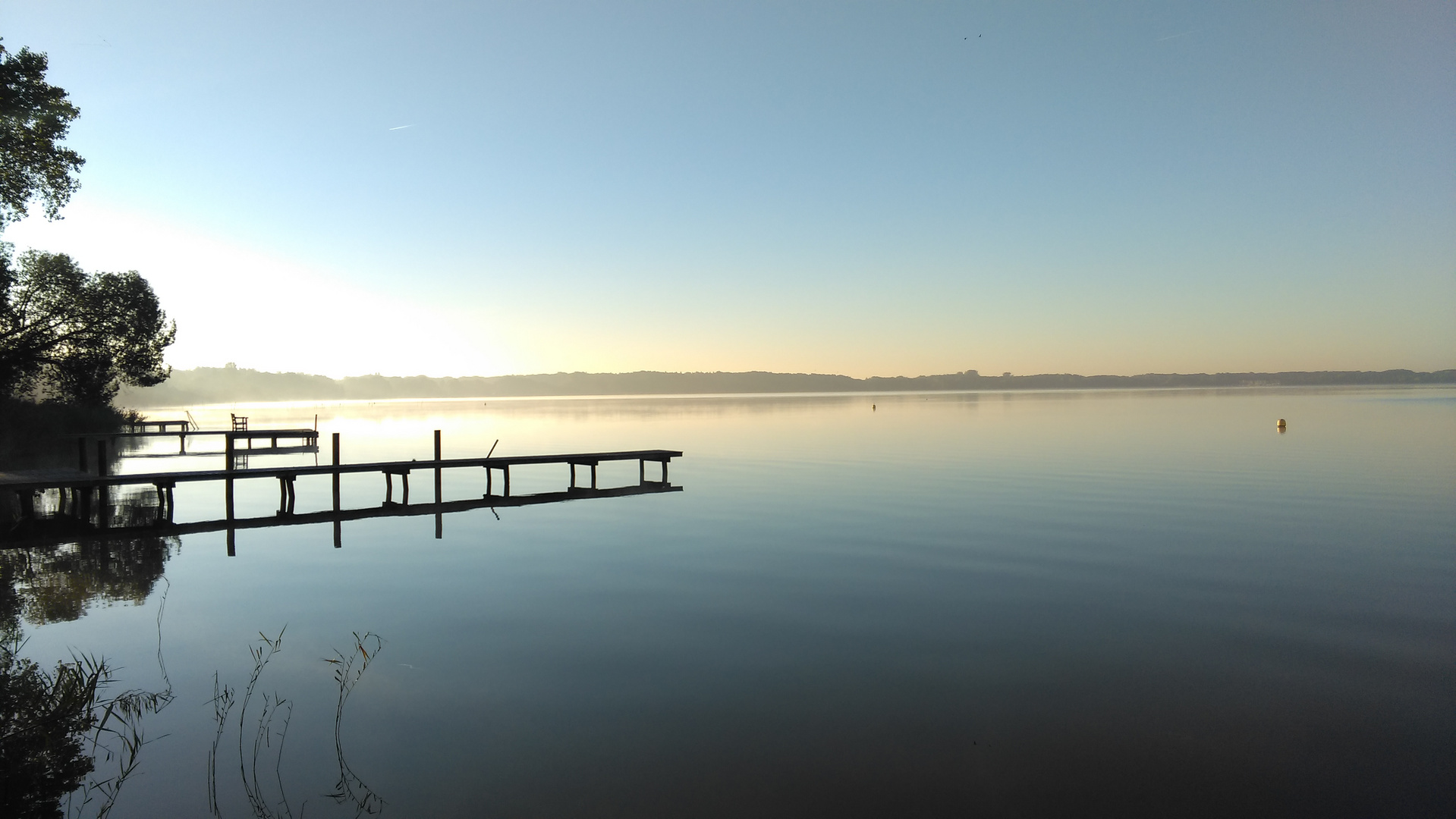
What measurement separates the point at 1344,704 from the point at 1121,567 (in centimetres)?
774

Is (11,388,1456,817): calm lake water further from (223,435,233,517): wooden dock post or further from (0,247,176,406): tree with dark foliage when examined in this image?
(0,247,176,406): tree with dark foliage

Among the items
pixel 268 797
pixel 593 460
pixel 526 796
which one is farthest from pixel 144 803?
pixel 593 460

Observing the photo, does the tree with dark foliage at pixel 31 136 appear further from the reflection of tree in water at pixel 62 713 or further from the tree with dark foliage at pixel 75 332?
the reflection of tree in water at pixel 62 713

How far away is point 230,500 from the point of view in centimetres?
2314

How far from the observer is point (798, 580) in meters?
16.9

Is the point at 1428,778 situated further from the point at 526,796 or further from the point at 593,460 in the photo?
the point at 593,460

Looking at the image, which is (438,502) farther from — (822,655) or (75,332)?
(75,332)

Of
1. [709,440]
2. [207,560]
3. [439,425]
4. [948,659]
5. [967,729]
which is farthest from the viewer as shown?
[439,425]

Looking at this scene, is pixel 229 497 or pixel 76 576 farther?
pixel 229 497

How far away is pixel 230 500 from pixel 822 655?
770 inches

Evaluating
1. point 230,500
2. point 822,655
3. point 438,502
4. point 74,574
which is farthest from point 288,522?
point 822,655

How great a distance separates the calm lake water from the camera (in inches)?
328

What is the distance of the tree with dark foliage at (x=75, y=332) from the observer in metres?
40.1

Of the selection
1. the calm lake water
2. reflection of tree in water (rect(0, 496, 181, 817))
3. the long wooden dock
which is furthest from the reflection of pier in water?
reflection of tree in water (rect(0, 496, 181, 817))
